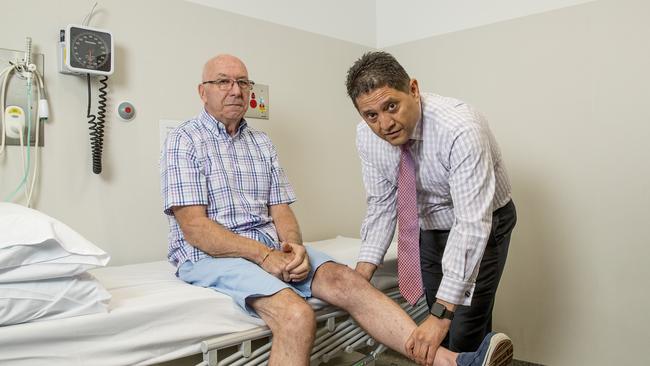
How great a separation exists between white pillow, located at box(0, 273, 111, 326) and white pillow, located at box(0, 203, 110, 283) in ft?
0.08

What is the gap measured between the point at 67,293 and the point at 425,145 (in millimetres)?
A: 1013

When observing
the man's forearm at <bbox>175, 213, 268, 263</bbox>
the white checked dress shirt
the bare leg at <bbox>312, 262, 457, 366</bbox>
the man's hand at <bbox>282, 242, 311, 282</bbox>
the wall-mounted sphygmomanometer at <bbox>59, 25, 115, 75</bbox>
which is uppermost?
the wall-mounted sphygmomanometer at <bbox>59, 25, 115, 75</bbox>

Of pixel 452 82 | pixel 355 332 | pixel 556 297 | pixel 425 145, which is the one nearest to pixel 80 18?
pixel 425 145

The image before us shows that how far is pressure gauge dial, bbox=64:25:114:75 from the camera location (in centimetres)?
164

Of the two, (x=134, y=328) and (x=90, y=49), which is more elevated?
(x=90, y=49)

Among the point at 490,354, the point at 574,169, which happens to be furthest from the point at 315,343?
the point at 574,169

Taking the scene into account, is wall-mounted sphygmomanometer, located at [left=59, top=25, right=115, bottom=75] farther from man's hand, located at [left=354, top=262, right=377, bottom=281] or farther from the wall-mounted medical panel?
man's hand, located at [left=354, top=262, right=377, bottom=281]

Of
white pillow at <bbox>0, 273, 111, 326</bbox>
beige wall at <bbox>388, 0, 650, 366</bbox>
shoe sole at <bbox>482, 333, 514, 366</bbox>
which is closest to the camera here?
white pillow at <bbox>0, 273, 111, 326</bbox>

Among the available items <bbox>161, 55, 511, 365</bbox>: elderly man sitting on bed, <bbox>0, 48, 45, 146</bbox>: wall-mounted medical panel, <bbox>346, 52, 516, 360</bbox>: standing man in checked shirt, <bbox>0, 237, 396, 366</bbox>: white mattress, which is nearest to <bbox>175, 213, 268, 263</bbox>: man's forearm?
<bbox>161, 55, 511, 365</bbox>: elderly man sitting on bed

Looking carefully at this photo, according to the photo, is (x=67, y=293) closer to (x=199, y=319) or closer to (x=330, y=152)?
(x=199, y=319)

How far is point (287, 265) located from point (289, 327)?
0.21m

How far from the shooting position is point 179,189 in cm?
158

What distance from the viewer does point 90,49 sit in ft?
5.53

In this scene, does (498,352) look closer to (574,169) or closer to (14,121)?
(574,169)
